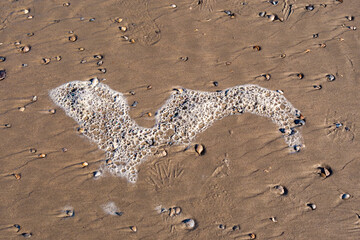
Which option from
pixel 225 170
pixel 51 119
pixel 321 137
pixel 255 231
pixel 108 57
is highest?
pixel 108 57

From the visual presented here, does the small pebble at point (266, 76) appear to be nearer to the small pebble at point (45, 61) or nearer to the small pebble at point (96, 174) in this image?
the small pebble at point (96, 174)

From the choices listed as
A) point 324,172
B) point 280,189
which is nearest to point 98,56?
point 280,189

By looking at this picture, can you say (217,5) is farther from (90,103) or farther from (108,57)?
(90,103)

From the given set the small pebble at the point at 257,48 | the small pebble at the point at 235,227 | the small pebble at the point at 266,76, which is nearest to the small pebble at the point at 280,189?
the small pebble at the point at 235,227

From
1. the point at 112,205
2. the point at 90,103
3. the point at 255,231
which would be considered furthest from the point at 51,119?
the point at 255,231

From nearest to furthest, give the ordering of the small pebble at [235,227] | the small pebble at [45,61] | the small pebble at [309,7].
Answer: the small pebble at [235,227], the small pebble at [45,61], the small pebble at [309,7]
